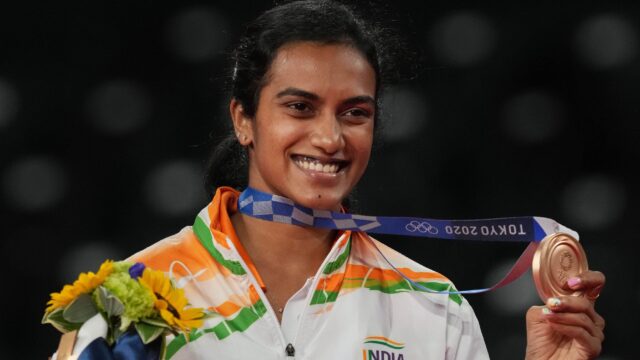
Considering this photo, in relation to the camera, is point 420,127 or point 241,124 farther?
point 420,127

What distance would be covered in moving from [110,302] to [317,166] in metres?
0.69

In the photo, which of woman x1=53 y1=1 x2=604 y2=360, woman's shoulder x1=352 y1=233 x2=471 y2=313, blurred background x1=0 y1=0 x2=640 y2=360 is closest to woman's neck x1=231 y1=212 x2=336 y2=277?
woman x1=53 y1=1 x2=604 y2=360

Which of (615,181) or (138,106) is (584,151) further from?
(138,106)

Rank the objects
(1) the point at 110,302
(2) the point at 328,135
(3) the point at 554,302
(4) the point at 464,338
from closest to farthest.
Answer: (1) the point at 110,302, (3) the point at 554,302, (2) the point at 328,135, (4) the point at 464,338

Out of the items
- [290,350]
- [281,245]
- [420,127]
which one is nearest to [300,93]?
[281,245]

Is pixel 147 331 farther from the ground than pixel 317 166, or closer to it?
closer to it

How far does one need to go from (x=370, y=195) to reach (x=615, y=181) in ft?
2.66

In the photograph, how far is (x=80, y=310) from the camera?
7.19ft

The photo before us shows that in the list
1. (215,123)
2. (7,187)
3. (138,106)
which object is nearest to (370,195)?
(215,123)

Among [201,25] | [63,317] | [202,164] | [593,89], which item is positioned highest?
[593,89]

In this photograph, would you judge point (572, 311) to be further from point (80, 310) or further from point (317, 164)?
point (80, 310)

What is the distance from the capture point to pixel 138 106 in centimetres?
367

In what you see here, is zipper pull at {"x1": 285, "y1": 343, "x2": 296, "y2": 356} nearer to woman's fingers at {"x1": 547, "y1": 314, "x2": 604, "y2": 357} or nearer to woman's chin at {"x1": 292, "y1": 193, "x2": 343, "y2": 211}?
woman's chin at {"x1": 292, "y1": 193, "x2": 343, "y2": 211}

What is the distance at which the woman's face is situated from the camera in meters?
2.70
